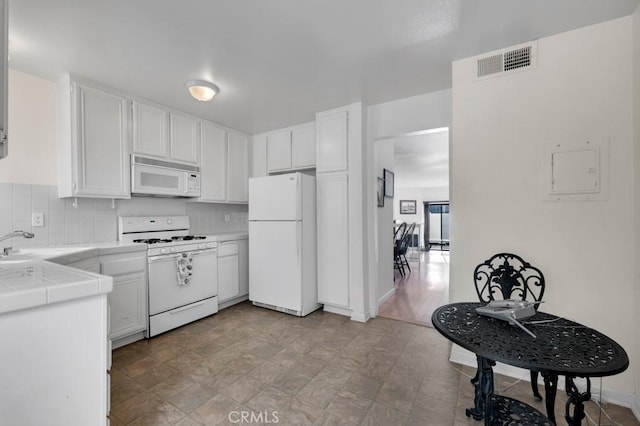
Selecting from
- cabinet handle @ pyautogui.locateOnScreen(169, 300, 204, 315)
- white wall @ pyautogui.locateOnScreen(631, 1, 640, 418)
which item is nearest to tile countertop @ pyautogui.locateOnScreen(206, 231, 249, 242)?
cabinet handle @ pyautogui.locateOnScreen(169, 300, 204, 315)

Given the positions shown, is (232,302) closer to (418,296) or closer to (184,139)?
(184,139)

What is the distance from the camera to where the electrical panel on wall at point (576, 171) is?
1.80 meters

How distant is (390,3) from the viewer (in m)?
1.63

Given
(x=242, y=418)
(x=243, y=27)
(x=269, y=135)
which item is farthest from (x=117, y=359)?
(x=269, y=135)

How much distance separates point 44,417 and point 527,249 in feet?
8.44

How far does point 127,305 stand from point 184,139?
6.09 ft

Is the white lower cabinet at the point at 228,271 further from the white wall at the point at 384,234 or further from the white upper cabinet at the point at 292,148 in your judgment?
the white wall at the point at 384,234

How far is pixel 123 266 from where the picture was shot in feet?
8.15

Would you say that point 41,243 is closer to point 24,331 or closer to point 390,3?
point 24,331

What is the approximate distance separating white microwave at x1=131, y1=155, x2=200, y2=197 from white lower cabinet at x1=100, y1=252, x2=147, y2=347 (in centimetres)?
73

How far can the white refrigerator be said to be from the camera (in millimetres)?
3160

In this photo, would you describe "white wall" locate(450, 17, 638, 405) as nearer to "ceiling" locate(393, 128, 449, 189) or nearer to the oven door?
"ceiling" locate(393, 128, 449, 189)

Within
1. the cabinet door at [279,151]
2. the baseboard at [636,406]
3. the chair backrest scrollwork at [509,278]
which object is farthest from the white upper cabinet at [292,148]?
the baseboard at [636,406]

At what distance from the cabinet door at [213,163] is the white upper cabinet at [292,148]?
2.07 ft
